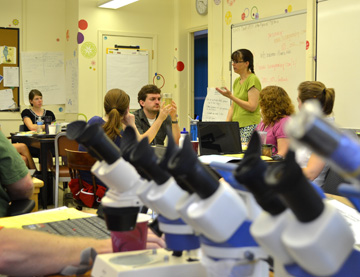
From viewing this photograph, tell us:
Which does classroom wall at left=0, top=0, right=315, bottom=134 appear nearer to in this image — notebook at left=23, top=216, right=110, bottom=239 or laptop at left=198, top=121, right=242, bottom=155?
laptop at left=198, top=121, right=242, bottom=155

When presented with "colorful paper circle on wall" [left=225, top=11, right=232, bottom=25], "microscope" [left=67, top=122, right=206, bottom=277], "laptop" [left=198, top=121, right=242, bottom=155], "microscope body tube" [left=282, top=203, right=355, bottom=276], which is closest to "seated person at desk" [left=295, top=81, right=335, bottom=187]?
"laptop" [left=198, top=121, right=242, bottom=155]

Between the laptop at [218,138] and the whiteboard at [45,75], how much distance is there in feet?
15.6

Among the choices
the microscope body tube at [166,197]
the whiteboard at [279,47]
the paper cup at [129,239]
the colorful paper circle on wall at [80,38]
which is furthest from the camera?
the colorful paper circle on wall at [80,38]

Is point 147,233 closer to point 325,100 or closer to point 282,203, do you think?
point 282,203

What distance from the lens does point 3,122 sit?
304 inches

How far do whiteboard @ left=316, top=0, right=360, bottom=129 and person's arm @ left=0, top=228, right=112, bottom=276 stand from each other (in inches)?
154

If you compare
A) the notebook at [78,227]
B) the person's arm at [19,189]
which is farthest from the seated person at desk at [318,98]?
the notebook at [78,227]

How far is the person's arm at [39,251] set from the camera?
48.4 inches

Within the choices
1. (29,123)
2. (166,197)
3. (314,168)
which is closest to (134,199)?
(166,197)

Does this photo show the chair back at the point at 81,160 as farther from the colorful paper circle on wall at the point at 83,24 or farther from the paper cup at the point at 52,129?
the colorful paper circle on wall at the point at 83,24

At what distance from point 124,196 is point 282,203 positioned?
0.45 metres

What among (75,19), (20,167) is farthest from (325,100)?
(75,19)

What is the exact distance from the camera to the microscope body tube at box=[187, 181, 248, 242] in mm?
651

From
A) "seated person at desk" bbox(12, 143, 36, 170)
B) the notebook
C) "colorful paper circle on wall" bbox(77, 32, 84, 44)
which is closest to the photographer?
the notebook
